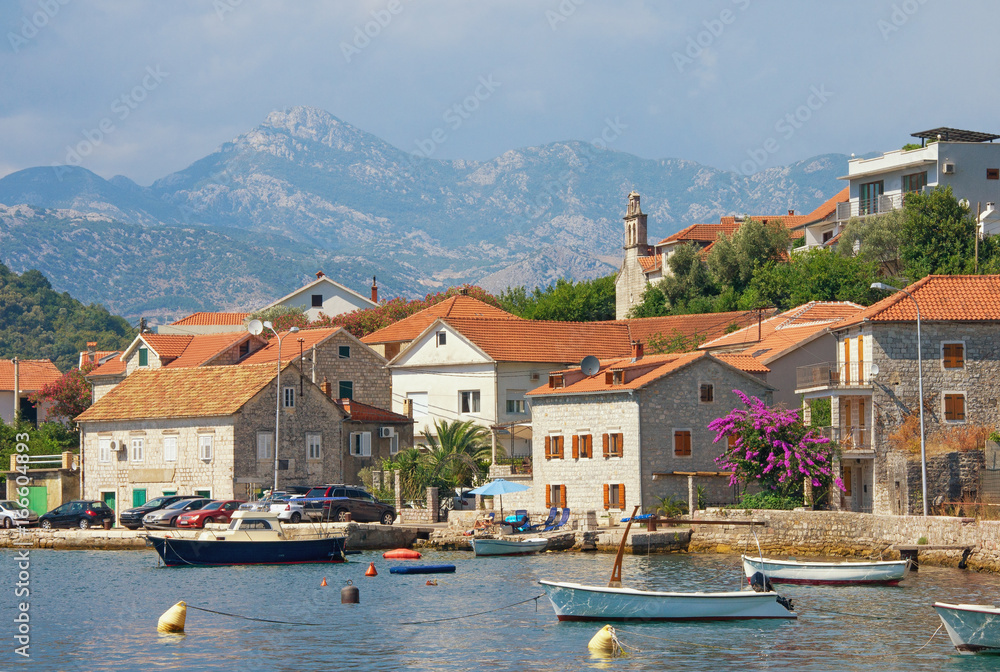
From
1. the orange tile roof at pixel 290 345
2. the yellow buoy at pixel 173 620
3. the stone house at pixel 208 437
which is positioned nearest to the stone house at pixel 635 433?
the stone house at pixel 208 437

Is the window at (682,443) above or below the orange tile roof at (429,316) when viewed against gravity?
below

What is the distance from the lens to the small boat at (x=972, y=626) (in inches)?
1161

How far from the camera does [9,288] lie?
184m

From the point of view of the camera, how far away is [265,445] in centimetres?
6725

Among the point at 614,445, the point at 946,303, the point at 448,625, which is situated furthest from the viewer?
the point at 614,445

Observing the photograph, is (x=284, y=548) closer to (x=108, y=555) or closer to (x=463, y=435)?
(x=108, y=555)

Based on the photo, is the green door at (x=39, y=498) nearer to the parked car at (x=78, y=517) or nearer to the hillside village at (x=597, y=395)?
the hillside village at (x=597, y=395)

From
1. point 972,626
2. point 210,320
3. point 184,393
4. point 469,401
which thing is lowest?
point 972,626

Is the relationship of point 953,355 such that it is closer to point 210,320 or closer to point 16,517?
point 16,517

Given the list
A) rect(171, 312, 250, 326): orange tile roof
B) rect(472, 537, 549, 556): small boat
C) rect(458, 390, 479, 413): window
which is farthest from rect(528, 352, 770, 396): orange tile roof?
rect(171, 312, 250, 326): orange tile roof

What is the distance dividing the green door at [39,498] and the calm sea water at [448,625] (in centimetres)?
2477

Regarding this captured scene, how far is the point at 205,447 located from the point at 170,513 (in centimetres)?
826

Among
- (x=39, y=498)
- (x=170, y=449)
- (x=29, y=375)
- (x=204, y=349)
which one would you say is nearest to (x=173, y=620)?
(x=170, y=449)

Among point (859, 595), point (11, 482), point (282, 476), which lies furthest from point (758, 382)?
point (11, 482)
